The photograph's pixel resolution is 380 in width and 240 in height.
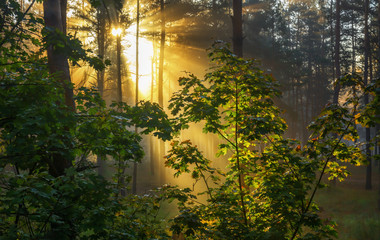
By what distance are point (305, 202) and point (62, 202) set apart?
3.26m

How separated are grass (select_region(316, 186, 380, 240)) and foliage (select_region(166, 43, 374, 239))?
7309mm

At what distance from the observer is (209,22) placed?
77.7ft

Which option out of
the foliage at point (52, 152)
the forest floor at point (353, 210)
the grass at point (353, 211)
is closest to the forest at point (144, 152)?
the foliage at point (52, 152)

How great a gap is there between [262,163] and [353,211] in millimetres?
14316

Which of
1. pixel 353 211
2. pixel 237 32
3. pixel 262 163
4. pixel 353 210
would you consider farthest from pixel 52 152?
pixel 353 210

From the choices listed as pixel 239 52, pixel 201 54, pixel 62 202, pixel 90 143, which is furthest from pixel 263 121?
pixel 201 54

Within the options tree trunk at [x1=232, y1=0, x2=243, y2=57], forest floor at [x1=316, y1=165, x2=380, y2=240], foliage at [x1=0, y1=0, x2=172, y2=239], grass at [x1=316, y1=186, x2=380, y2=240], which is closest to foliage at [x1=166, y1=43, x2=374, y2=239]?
foliage at [x1=0, y1=0, x2=172, y2=239]

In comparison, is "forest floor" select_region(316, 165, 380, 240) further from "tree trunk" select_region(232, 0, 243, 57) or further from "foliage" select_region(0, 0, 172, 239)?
"foliage" select_region(0, 0, 172, 239)

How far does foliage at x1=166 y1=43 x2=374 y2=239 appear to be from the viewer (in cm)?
384

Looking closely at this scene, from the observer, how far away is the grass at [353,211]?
39.3 ft

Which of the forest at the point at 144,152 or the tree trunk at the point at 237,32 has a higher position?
the tree trunk at the point at 237,32

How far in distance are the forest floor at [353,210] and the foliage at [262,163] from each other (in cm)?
680

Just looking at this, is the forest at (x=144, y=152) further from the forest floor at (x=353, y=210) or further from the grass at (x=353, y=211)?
the grass at (x=353, y=211)

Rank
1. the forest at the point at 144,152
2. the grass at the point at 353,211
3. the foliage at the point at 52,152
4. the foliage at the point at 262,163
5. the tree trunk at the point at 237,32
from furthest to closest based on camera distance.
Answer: the grass at the point at 353,211 → the tree trunk at the point at 237,32 → the foliage at the point at 262,163 → the forest at the point at 144,152 → the foliage at the point at 52,152
